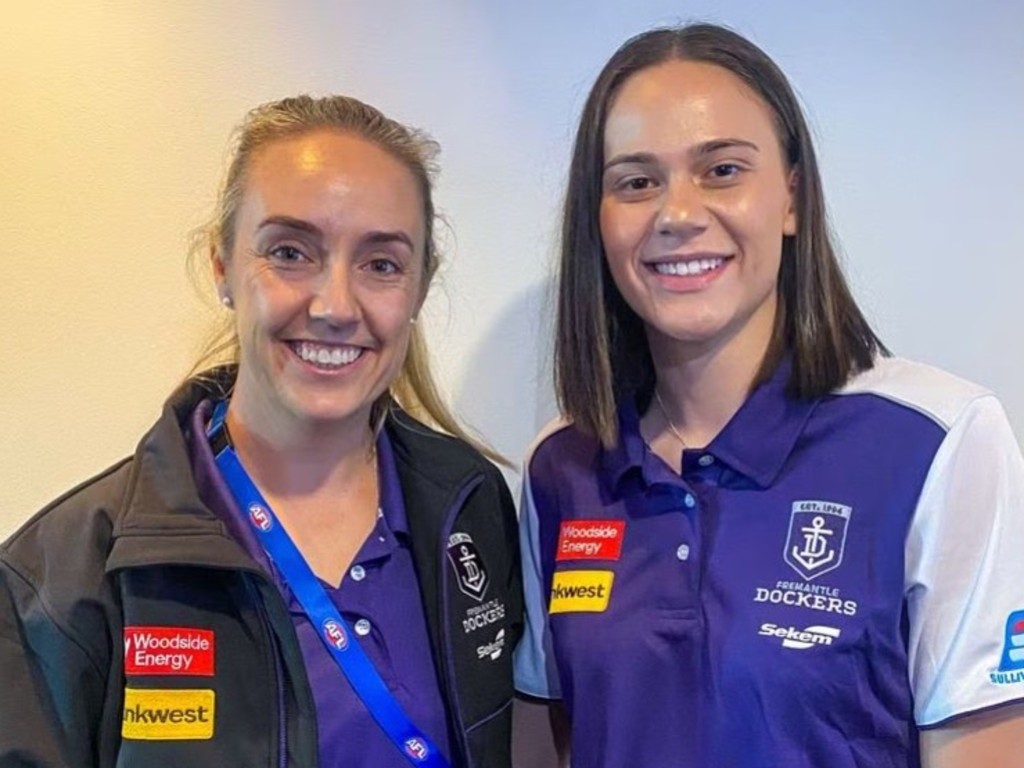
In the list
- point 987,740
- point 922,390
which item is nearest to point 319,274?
point 922,390

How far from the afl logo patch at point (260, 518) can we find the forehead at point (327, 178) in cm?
38

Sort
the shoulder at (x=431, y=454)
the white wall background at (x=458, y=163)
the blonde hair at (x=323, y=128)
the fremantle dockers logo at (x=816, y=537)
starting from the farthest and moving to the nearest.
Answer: the white wall background at (x=458, y=163) → the shoulder at (x=431, y=454) → the blonde hair at (x=323, y=128) → the fremantle dockers logo at (x=816, y=537)

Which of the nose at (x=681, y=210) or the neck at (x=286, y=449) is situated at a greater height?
the nose at (x=681, y=210)

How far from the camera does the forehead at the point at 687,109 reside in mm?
1334

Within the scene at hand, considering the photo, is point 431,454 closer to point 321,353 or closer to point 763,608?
point 321,353

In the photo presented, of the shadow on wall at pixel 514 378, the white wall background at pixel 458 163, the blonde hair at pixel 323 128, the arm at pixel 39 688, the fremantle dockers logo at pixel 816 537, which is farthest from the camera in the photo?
the shadow on wall at pixel 514 378

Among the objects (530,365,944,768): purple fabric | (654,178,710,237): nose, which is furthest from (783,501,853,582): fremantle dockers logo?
(654,178,710,237): nose

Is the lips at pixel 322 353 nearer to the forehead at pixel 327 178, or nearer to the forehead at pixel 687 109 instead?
the forehead at pixel 327 178

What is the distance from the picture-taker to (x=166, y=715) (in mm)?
1178

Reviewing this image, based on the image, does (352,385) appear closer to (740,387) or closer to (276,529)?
(276,529)

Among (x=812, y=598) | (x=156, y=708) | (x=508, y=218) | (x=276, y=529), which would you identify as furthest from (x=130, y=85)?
(x=812, y=598)

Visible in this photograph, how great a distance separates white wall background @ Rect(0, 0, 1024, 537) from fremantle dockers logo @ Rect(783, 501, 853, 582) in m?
0.71

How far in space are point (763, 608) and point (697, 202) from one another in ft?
1.70

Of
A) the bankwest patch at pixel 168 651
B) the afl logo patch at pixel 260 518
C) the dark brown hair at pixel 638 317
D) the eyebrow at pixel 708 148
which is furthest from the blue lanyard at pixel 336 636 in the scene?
the eyebrow at pixel 708 148
